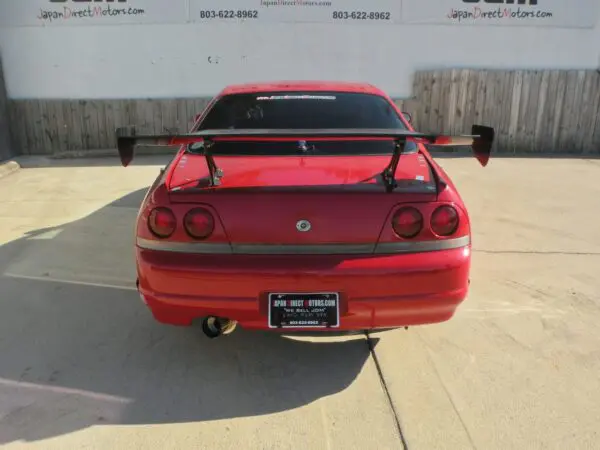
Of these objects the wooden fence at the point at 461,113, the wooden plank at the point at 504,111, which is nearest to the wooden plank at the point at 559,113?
the wooden fence at the point at 461,113

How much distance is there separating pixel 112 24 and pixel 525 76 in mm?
7287

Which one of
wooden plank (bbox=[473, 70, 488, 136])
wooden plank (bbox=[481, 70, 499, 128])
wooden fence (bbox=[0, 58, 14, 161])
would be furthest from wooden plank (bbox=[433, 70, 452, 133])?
wooden fence (bbox=[0, 58, 14, 161])

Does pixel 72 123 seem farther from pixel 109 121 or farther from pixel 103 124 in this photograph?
pixel 109 121

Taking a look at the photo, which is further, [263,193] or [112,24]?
[112,24]

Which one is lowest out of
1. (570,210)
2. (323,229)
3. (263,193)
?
(570,210)

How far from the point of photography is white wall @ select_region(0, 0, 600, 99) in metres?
8.75

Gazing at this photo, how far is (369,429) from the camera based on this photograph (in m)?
2.31

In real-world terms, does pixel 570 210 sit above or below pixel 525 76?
below

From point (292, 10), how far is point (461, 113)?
3.55 meters

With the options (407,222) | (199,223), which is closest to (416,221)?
(407,222)

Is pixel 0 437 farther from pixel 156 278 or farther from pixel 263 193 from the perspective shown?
pixel 263 193

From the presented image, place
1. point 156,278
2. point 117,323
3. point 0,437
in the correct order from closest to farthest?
point 0,437 < point 156,278 < point 117,323

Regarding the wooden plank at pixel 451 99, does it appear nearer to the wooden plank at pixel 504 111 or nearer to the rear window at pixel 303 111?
the wooden plank at pixel 504 111

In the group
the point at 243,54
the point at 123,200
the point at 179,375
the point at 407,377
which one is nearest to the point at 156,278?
the point at 179,375
